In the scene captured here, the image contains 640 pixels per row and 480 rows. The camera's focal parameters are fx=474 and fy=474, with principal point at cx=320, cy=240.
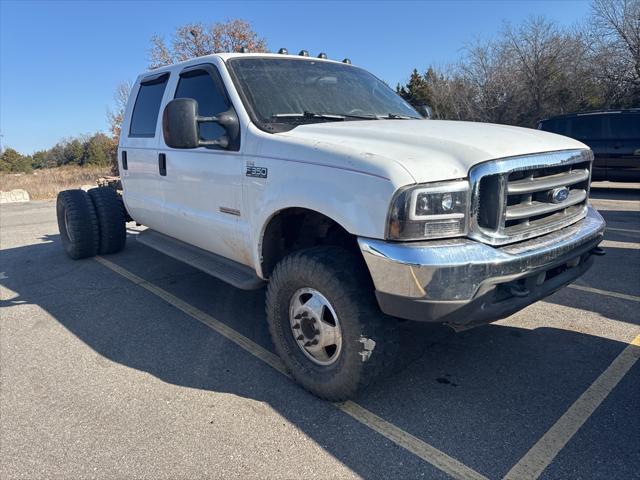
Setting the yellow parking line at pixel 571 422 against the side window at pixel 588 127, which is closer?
the yellow parking line at pixel 571 422

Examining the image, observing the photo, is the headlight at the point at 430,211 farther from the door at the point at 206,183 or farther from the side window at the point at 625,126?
the side window at the point at 625,126

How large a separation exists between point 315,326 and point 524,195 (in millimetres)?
1408

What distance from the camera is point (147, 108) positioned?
4863 mm

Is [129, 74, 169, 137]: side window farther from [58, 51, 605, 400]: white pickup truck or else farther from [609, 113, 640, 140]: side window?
[609, 113, 640, 140]: side window

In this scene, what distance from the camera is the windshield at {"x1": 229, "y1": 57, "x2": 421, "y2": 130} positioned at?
3.39 metres

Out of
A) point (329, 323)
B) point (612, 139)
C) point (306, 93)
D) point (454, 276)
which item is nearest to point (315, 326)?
point (329, 323)

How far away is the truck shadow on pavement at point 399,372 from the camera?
2477 mm

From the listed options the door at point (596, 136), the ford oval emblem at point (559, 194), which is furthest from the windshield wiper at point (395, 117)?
the door at point (596, 136)

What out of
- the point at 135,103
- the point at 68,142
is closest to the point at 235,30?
the point at 135,103

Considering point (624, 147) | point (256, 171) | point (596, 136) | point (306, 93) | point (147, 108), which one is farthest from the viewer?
point (596, 136)

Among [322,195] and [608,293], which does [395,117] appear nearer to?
[322,195]

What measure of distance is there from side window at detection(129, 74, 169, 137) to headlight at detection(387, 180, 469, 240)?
3.14 m

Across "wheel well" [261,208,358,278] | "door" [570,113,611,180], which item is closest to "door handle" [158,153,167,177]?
"wheel well" [261,208,358,278]

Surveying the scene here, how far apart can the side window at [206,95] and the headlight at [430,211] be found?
5.80 ft
